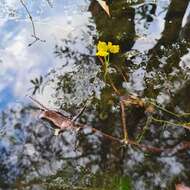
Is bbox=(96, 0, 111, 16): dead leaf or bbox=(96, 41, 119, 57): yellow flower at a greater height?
bbox=(96, 0, 111, 16): dead leaf

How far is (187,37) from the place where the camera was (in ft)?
8.70

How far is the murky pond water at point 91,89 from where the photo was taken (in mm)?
1966

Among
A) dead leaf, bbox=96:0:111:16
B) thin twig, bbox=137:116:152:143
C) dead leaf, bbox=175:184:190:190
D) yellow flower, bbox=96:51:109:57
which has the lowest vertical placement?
dead leaf, bbox=175:184:190:190

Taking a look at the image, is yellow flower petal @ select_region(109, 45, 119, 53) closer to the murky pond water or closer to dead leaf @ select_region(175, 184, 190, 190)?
the murky pond water

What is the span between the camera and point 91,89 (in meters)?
2.34

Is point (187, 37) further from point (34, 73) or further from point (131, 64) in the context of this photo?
point (34, 73)

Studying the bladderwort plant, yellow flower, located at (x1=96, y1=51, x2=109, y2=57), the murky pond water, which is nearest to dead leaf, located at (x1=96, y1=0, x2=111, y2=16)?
the murky pond water

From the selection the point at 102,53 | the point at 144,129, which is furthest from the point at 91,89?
the point at 144,129

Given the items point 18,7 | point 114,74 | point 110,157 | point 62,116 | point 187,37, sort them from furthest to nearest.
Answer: point 18,7
point 187,37
point 114,74
point 62,116
point 110,157

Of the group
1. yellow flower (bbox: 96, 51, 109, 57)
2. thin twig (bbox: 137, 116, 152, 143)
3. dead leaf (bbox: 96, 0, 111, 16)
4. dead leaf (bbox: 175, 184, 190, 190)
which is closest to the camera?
dead leaf (bbox: 175, 184, 190, 190)

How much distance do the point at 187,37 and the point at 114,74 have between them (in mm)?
532

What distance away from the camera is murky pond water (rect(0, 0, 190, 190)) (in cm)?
197

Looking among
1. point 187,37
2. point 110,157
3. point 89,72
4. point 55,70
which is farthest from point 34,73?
point 187,37

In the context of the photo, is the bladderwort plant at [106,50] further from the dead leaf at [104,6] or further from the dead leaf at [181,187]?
the dead leaf at [181,187]
